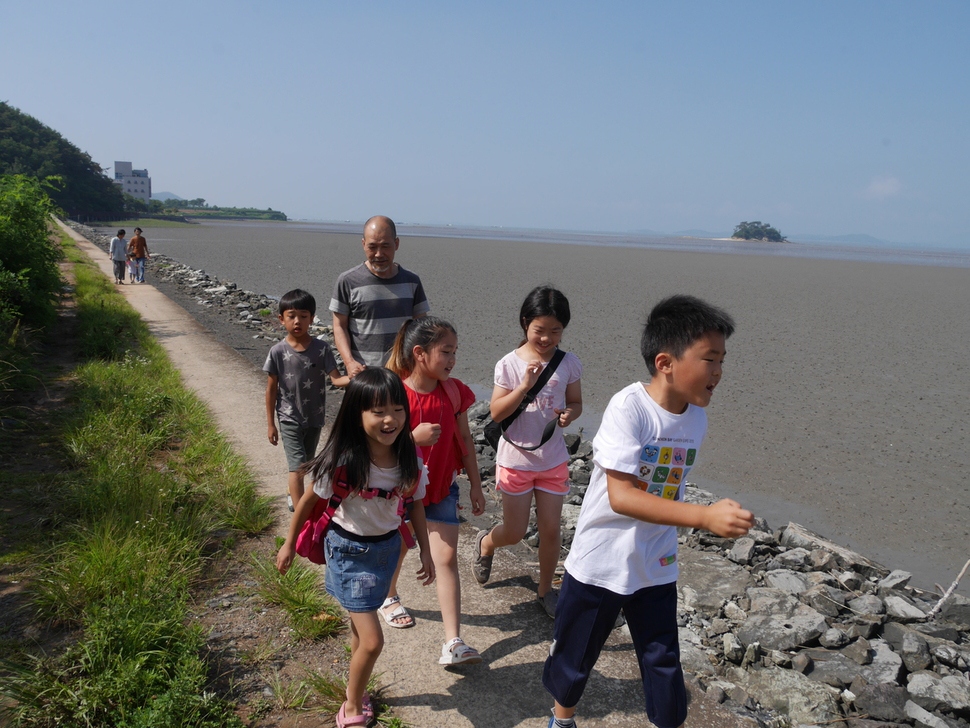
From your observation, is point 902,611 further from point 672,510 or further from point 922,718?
point 672,510

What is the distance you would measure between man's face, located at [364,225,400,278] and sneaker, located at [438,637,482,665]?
2329mm

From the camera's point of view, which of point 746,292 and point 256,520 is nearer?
point 256,520

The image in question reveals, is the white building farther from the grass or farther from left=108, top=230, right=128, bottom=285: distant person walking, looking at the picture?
the grass

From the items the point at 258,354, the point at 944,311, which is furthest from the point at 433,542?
the point at 944,311

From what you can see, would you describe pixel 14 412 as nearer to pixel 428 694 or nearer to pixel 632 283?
pixel 428 694

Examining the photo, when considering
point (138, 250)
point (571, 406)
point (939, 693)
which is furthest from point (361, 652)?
point (138, 250)

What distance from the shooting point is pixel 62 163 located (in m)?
85.8

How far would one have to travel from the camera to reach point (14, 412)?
7.29 m

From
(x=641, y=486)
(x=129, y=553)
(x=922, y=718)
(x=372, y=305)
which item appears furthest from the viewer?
(x=372, y=305)

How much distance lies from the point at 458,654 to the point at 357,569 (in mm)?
801

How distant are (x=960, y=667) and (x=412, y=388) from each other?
12.1ft

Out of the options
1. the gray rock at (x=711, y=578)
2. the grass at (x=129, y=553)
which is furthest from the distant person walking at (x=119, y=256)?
the gray rock at (x=711, y=578)

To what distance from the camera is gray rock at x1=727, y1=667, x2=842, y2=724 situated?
141 inches

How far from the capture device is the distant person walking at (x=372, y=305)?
4539mm
